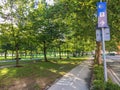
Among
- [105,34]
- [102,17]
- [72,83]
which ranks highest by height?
[102,17]

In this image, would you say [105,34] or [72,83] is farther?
[72,83]

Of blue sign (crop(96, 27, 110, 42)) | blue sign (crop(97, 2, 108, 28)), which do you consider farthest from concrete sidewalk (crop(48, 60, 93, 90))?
blue sign (crop(97, 2, 108, 28))

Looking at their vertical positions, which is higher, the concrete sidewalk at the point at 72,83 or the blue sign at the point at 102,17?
the blue sign at the point at 102,17

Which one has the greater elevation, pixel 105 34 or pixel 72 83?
pixel 105 34

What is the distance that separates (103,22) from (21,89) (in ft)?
20.7

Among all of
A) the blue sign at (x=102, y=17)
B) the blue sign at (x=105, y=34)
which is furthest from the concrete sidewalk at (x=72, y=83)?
the blue sign at (x=102, y=17)

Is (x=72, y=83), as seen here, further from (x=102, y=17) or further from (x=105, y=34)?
(x=102, y=17)

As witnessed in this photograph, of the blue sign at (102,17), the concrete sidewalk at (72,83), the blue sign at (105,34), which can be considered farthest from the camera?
the concrete sidewalk at (72,83)

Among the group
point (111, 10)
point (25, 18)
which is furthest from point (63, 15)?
point (25, 18)

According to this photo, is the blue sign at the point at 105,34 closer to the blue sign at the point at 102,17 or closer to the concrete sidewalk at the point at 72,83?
the blue sign at the point at 102,17

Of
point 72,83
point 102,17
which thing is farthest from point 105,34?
point 72,83

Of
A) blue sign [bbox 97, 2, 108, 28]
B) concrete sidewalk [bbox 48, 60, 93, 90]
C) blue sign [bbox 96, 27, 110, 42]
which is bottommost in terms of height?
concrete sidewalk [bbox 48, 60, 93, 90]

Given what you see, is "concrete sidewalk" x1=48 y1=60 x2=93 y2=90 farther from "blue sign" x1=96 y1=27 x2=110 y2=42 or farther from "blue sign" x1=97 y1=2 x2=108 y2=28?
"blue sign" x1=97 y1=2 x2=108 y2=28

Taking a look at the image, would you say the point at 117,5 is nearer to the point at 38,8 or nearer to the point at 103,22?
the point at 103,22
